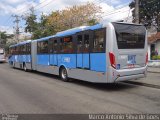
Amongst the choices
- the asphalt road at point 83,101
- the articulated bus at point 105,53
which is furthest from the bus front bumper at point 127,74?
the asphalt road at point 83,101

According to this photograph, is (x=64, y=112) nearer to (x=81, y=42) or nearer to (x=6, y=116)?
(x=6, y=116)

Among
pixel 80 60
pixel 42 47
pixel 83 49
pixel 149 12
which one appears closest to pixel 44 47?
pixel 42 47

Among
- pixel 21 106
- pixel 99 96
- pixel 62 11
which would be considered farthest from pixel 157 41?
pixel 21 106

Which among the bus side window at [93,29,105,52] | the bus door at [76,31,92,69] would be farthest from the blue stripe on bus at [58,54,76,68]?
the bus side window at [93,29,105,52]

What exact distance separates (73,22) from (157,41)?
15.1 meters

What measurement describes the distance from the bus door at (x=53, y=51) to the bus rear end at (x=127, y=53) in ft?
19.2

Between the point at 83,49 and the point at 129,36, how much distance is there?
243 cm

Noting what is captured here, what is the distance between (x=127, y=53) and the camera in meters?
11.6

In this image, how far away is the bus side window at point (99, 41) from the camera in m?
11.4

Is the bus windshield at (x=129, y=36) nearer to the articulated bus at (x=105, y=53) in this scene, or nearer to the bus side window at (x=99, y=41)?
the articulated bus at (x=105, y=53)

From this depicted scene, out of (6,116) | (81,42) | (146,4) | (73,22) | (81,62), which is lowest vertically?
(6,116)

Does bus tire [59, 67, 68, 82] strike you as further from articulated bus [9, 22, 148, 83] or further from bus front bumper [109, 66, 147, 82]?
bus front bumper [109, 66, 147, 82]

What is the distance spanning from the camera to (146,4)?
172 feet

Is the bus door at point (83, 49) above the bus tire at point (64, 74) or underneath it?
above
